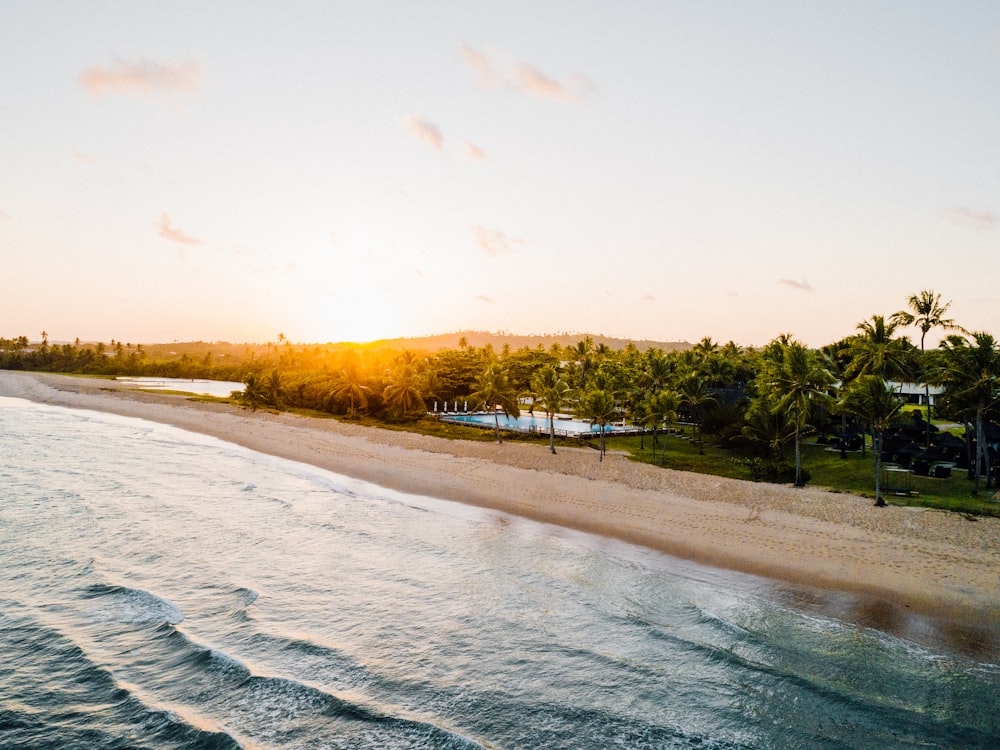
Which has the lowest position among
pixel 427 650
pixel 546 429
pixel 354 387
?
pixel 427 650

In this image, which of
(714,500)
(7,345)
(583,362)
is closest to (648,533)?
(714,500)

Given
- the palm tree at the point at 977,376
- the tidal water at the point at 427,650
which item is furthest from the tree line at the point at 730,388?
the tidal water at the point at 427,650

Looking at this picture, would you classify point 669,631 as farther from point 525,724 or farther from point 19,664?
point 19,664

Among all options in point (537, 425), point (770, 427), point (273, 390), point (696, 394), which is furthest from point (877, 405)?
point (273, 390)

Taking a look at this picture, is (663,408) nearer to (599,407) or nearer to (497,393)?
(599,407)

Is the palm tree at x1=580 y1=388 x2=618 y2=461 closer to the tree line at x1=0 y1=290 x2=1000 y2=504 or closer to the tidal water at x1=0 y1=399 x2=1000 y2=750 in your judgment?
the tree line at x1=0 y1=290 x2=1000 y2=504

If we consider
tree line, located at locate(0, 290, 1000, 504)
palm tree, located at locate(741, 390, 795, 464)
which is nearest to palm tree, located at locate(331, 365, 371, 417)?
tree line, located at locate(0, 290, 1000, 504)
